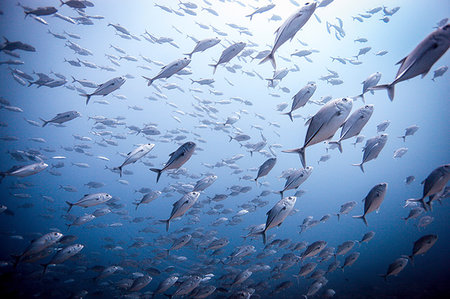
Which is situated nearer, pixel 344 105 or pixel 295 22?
pixel 344 105

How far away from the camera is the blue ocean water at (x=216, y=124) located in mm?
10961

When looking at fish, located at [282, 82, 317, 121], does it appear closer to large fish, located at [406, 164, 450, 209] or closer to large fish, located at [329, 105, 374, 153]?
large fish, located at [329, 105, 374, 153]

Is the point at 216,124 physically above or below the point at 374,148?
below

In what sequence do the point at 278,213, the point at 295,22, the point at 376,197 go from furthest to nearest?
the point at 376,197, the point at 278,213, the point at 295,22

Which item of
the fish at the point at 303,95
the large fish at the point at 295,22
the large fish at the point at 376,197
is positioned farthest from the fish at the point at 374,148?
the large fish at the point at 295,22

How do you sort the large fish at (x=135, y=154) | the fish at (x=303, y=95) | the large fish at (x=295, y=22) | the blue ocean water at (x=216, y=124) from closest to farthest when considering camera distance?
the large fish at (x=295, y=22)
the fish at (x=303, y=95)
the large fish at (x=135, y=154)
the blue ocean water at (x=216, y=124)

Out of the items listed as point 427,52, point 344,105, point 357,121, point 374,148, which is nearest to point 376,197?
point 374,148

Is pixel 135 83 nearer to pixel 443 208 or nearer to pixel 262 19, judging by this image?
pixel 262 19

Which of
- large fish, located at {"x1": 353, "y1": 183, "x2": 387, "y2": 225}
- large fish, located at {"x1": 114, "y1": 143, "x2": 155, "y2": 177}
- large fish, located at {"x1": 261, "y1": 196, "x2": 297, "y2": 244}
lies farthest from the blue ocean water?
large fish, located at {"x1": 114, "y1": 143, "x2": 155, "y2": 177}

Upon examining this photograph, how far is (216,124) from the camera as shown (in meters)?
13.9

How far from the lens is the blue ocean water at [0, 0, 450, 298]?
10961 mm

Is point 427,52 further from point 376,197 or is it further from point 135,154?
point 135,154

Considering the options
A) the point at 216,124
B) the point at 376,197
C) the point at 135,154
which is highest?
the point at 376,197

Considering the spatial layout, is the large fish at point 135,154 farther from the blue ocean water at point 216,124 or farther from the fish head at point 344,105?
the fish head at point 344,105
